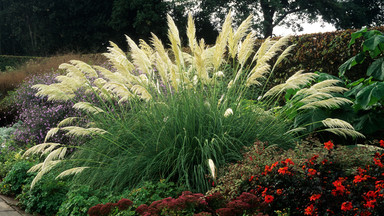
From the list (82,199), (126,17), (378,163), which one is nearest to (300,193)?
(378,163)

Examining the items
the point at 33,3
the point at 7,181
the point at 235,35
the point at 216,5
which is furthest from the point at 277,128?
the point at 33,3

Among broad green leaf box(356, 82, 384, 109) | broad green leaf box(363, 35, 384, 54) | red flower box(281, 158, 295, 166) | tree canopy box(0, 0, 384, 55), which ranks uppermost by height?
tree canopy box(0, 0, 384, 55)

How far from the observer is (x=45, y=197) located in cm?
407

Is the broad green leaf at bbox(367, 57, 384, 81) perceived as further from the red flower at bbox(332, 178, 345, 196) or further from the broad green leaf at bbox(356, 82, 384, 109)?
the red flower at bbox(332, 178, 345, 196)

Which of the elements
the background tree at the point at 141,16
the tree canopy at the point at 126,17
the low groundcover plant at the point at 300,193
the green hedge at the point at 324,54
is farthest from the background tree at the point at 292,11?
the low groundcover plant at the point at 300,193

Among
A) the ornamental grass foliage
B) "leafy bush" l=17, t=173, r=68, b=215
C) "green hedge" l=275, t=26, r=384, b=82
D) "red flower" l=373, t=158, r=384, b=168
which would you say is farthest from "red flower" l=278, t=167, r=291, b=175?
"green hedge" l=275, t=26, r=384, b=82

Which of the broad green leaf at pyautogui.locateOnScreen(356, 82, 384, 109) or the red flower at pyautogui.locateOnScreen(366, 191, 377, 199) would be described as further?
the broad green leaf at pyautogui.locateOnScreen(356, 82, 384, 109)

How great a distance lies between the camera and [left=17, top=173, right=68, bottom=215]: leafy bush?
13.0ft

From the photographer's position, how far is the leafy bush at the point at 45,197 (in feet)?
13.0

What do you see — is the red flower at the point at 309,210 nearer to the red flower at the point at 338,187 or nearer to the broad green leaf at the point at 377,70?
the red flower at the point at 338,187

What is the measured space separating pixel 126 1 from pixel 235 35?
68.4 feet

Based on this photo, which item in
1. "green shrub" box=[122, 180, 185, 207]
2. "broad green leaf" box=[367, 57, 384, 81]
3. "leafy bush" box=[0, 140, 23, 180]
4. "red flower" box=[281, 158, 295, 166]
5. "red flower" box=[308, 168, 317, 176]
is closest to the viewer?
"red flower" box=[308, 168, 317, 176]

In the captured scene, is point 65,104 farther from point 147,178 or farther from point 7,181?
point 147,178

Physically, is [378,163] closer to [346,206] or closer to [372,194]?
[372,194]
